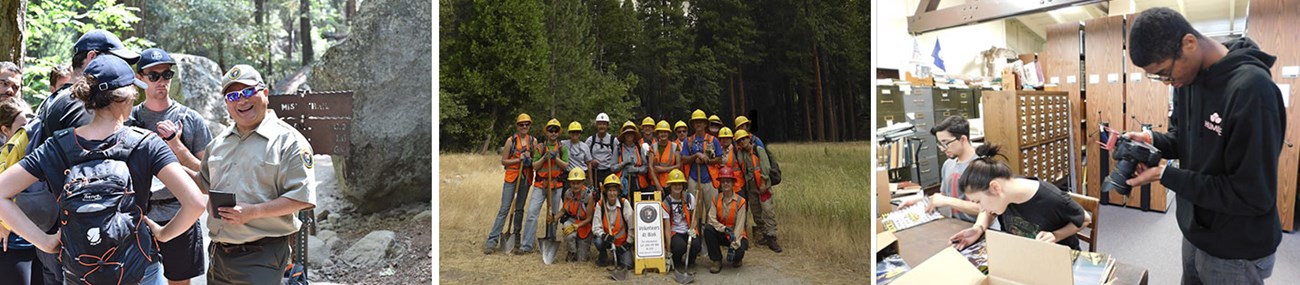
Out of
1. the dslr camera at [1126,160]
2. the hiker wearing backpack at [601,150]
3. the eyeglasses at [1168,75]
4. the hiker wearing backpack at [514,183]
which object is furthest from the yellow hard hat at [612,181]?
the eyeglasses at [1168,75]

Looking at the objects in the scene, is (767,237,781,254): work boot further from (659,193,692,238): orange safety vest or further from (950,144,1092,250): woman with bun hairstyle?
(950,144,1092,250): woman with bun hairstyle

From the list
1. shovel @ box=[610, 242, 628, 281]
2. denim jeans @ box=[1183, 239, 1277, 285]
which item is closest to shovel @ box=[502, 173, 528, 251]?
shovel @ box=[610, 242, 628, 281]

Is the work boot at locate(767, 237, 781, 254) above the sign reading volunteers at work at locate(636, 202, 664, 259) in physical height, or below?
below

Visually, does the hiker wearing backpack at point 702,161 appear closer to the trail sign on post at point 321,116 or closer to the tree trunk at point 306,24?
the trail sign on post at point 321,116

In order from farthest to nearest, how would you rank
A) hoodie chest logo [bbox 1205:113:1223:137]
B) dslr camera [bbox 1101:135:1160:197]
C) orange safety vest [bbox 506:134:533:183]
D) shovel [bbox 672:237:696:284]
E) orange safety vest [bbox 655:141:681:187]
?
orange safety vest [bbox 506:134:533:183] → orange safety vest [bbox 655:141:681:187] → shovel [bbox 672:237:696:284] → dslr camera [bbox 1101:135:1160:197] → hoodie chest logo [bbox 1205:113:1223:137]

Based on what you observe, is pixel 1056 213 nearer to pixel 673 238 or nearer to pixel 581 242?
pixel 673 238

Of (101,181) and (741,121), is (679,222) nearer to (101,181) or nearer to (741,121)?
(741,121)

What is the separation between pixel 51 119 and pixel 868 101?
4.34m

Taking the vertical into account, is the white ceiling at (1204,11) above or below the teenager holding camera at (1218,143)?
above

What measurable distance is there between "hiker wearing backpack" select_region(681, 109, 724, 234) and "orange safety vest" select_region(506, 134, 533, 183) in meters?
1.09

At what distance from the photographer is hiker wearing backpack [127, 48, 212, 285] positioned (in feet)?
8.32

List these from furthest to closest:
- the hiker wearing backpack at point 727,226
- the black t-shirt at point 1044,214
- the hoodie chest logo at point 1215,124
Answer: the hiker wearing backpack at point 727,226 < the black t-shirt at point 1044,214 < the hoodie chest logo at point 1215,124

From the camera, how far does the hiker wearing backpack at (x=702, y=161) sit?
15.1 ft

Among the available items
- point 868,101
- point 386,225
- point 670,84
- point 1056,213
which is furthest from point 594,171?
point 1056,213
